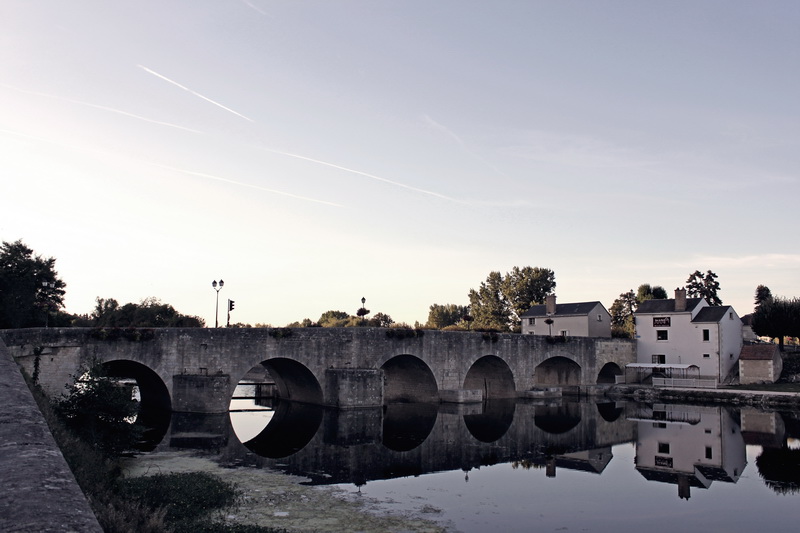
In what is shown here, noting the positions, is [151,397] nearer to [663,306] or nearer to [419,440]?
[419,440]

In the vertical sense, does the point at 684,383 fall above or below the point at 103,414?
below

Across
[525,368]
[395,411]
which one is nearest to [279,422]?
[395,411]

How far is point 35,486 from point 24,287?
138 feet

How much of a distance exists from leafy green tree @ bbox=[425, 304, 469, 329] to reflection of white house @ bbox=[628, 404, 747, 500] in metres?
84.5

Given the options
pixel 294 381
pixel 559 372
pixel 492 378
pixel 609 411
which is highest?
pixel 294 381

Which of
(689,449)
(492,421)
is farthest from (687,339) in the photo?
(689,449)

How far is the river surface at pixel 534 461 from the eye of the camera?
16.1 m

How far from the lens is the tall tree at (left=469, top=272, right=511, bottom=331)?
97062 millimetres

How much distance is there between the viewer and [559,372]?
55.8m

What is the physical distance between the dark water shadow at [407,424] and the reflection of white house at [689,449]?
9613 millimetres

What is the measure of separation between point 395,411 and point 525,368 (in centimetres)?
1405

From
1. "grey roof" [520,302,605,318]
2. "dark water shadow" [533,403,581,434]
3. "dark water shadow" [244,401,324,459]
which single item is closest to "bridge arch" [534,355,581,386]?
"dark water shadow" [533,403,581,434]

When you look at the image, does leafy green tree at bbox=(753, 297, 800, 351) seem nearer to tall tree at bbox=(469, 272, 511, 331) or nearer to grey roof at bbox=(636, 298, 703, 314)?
grey roof at bbox=(636, 298, 703, 314)

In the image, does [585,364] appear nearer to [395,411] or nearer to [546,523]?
[395,411]
